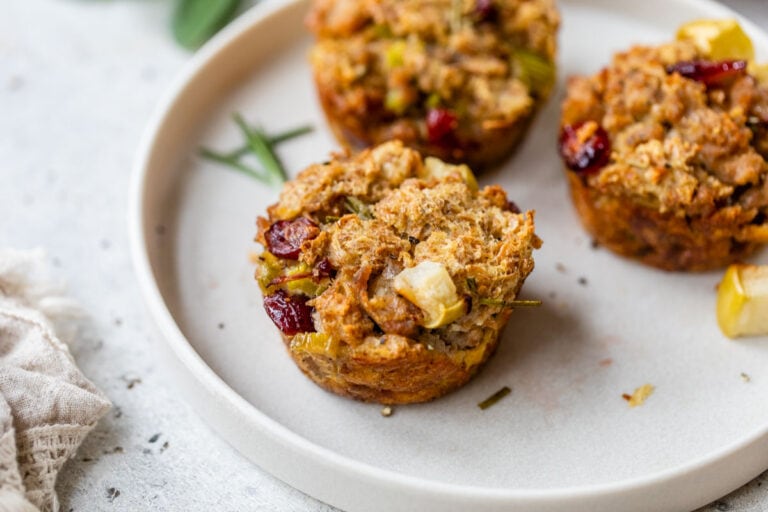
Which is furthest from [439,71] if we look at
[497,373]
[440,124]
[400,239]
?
[497,373]

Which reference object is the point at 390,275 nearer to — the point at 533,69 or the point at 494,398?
the point at 494,398

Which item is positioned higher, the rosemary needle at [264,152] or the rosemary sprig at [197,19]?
the rosemary sprig at [197,19]

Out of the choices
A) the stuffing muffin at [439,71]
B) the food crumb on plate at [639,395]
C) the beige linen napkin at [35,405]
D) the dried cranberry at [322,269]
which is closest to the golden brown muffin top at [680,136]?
the stuffing muffin at [439,71]

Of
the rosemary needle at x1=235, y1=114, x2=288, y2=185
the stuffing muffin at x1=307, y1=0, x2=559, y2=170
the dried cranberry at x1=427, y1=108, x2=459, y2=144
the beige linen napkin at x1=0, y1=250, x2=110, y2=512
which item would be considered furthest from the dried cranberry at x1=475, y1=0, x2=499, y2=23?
the beige linen napkin at x1=0, y1=250, x2=110, y2=512

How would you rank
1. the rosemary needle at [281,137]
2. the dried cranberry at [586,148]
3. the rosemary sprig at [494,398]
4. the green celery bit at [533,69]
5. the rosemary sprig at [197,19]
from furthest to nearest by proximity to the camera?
1. the rosemary sprig at [197,19]
2. the rosemary needle at [281,137]
3. the green celery bit at [533,69]
4. the dried cranberry at [586,148]
5. the rosemary sprig at [494,398]

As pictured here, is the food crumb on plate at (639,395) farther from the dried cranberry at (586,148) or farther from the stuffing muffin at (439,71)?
the stuffing muffin at (439,71)

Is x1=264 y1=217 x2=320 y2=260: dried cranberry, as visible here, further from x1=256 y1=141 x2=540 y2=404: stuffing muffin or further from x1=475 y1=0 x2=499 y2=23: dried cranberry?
x1=475 y1=0 x2=499 y2=23: dried cranberry

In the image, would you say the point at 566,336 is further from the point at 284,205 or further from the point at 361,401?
the point at 284,205
